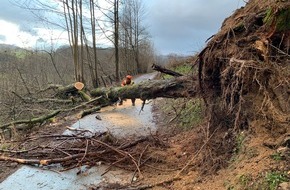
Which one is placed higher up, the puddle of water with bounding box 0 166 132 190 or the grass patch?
the grass patch

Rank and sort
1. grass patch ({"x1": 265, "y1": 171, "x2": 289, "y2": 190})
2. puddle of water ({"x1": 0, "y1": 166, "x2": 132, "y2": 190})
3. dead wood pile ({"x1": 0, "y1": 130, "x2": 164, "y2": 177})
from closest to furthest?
grass patch ({"x1": 265, "y1": 171, "x2": 289, "y2": 190}) → puddle of water ({"x1": 0, "y1": 166, "x2": 132, "y2": 190}) → dead wood pile ({"x1": 0, "y1": 130, "x2": 164, "y2": 177})

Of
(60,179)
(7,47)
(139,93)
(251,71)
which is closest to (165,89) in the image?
(139,93)

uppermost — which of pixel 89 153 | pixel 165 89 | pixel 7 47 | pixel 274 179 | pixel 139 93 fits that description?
pixel 7 47

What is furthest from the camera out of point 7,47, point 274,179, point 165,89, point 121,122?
point 7,47

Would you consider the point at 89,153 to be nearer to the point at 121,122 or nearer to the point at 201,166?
the point at 201,166

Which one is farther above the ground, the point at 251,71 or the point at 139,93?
the point at 251,71

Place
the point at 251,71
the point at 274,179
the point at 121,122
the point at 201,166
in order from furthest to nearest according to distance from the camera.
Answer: the point at 121,122, the point at 201,166, the point at 251,71, the point at 274,179

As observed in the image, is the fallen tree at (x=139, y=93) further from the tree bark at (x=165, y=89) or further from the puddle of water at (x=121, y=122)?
the puddle of water at (x=121, y=122)

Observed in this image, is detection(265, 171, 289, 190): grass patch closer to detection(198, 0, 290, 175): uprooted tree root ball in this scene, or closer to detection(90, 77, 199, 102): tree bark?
detection(198, 0, 290, 175): uprooted tree root ball

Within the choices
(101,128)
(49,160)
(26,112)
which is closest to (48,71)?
(26,112)

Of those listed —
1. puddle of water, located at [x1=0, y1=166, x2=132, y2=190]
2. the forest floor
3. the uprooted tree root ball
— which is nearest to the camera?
the forest floor

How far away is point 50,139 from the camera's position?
772 centimetres

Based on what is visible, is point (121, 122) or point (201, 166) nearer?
point (201, 166)

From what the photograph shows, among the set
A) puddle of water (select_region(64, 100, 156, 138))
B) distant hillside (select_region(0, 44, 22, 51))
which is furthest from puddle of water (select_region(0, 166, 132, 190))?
distant hillside (select_region(0, 44, 22, 51))
